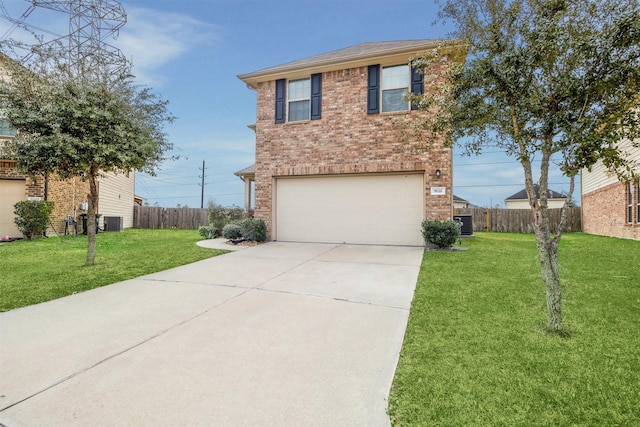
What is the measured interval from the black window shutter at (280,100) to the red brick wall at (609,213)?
38.8ft

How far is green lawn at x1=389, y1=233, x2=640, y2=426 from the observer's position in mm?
2076

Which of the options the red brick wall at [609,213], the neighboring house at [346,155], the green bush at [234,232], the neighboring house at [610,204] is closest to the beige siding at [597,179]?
the neighboring house at [610,204]

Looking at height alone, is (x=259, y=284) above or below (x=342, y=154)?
below

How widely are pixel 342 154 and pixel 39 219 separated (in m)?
11.7

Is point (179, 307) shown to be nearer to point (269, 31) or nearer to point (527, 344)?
point (527, 344)

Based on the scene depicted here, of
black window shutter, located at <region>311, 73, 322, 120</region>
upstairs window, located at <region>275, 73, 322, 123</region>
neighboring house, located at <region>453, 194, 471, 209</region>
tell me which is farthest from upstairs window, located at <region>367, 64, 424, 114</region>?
neighboring house, located at <region>453, 194, 471, 209</region>

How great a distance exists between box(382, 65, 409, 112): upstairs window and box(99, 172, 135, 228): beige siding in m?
13.6

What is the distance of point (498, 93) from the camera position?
342cm

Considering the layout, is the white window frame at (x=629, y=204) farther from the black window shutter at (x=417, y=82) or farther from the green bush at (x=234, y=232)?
the green bush at (x=234, y=232)

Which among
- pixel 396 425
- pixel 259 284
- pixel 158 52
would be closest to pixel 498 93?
pixel 396 425

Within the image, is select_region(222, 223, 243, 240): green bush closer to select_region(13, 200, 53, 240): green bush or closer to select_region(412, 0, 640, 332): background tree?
select_region(13, 200, 53, 240): green bush

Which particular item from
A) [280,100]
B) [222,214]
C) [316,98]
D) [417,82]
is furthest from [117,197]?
[417,82]

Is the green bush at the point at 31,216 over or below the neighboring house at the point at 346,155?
below

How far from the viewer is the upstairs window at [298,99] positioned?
10.8 metres
